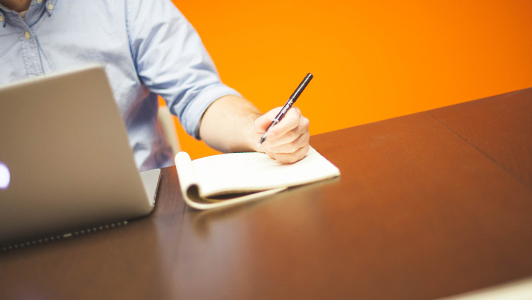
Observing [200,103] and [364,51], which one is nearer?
[200,103]

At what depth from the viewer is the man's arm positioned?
0.62 m

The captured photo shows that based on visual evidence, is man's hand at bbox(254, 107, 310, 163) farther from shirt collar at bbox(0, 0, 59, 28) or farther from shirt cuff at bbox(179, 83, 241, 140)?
shirt collar at bbox(0, 0, 59, 28)

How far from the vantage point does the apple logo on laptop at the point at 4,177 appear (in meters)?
0.47

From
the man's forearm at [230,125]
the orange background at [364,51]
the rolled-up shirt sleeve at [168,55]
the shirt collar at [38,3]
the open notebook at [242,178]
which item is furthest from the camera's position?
the orange background at [364,51]

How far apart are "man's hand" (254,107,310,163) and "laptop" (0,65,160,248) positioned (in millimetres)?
230

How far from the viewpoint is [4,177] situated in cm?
48

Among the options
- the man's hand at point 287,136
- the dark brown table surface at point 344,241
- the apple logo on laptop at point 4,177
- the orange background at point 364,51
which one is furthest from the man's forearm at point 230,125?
the orange background at point 364,51

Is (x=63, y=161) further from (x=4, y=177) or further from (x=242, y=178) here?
(x=242, y=178)

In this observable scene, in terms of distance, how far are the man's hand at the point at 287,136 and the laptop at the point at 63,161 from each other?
9.1 inches

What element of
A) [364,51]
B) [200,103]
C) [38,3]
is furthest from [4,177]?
[364,51]

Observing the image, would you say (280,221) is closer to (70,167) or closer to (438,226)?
(438,226)

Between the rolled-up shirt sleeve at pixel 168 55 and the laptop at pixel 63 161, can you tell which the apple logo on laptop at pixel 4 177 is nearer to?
the laptop at pixel 63 161

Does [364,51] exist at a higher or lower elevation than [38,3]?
lower

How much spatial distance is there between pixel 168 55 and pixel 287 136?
608 millimetres
